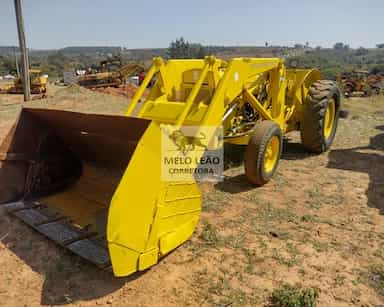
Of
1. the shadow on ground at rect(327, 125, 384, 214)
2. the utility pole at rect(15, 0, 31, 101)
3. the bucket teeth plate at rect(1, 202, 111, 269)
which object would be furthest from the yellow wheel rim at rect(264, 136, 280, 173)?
the utility pole at rect(15, 0, 31, 101)

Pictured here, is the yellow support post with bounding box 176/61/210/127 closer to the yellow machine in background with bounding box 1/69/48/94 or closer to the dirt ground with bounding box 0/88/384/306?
the dirt ground with bounding box 0/88/384/306

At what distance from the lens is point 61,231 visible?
3512 millimetres

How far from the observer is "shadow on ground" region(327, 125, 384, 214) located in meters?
4.82

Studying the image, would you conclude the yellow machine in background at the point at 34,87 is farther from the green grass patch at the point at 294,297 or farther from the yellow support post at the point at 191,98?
the green grass patch at the point at 294,297

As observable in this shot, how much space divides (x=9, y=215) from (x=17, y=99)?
1628 centimetres

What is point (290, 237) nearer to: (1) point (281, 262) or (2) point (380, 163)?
(1) point (281, 262)

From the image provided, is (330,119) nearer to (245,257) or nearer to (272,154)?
(272,154)

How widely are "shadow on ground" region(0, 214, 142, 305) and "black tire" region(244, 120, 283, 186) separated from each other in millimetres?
2205

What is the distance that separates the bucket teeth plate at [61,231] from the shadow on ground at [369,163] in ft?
10.8

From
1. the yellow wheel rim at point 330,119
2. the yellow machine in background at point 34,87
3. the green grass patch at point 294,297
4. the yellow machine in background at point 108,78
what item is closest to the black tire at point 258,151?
the green grass patch at point 294,297

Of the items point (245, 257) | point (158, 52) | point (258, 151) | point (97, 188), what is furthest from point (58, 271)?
point (158, 52)

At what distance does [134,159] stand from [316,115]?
13.6 feet

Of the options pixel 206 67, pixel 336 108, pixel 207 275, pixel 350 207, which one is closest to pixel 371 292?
pixel 207 275

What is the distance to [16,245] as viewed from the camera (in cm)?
361
